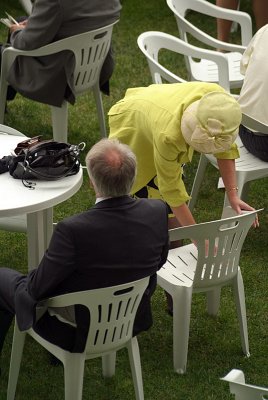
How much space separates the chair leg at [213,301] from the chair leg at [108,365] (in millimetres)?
787

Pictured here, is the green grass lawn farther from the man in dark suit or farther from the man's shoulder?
the man's shoulder

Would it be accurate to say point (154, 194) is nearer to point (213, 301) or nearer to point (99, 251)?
point (213, 301)

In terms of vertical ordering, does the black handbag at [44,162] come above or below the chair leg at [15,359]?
above

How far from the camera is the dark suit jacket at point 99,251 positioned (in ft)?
13.8

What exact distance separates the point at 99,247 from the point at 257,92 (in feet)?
7.21

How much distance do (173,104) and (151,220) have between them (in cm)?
87

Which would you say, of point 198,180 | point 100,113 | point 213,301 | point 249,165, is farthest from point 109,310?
point 100,113

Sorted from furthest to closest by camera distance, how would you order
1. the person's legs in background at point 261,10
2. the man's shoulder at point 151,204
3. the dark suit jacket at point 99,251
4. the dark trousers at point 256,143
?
the person's legs in background at point 261,10 < the dark trousers at point 256,143 < the man's shoulder at point 151,204 < the dark suit jacket at point 99,251

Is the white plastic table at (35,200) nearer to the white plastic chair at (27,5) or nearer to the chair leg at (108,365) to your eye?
the chair leg at (108,365)

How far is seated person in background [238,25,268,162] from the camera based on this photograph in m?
6.13

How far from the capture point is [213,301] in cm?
570

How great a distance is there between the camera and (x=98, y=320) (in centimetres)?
441

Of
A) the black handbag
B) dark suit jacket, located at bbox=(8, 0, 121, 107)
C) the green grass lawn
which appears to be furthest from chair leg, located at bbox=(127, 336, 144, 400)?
dark suit jacket, located at bbox=(8, 0, 121, 107)

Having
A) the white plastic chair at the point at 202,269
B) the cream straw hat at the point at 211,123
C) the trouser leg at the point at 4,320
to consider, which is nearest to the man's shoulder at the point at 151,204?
the white plastic chair at the point at 202,269
